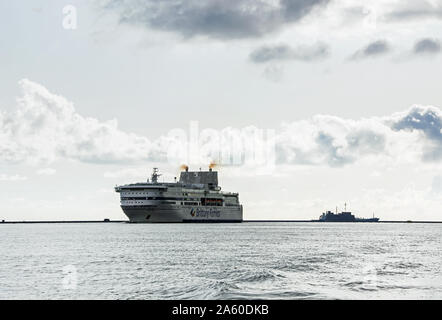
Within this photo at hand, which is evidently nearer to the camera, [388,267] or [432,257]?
[388,267]

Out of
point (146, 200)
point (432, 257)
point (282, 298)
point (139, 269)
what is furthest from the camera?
point (146, 200)

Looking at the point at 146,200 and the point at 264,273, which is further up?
the point at 146,200

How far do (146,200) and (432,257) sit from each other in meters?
133

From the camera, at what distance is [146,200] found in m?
198

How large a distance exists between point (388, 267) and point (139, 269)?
2519 cm

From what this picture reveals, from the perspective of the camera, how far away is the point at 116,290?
4400 cm

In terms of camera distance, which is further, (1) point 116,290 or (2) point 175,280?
(2) point 175,280

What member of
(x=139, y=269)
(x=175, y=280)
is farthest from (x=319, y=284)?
(x=139, y=269)

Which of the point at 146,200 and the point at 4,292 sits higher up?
the point at 146,200
